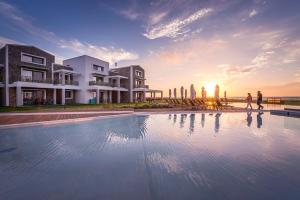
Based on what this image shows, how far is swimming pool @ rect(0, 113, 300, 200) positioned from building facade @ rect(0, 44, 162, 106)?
15.9 m

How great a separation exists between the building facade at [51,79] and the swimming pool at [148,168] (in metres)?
15.9

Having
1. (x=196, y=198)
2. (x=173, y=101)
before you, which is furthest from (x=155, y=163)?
(x=173, y=101)

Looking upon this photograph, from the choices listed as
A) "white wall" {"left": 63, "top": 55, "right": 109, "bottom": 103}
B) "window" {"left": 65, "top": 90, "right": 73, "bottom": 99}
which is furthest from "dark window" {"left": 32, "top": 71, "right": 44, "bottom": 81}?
"white wall" {"left": 63, "top": 55, "right": 109, "bottom": 103}

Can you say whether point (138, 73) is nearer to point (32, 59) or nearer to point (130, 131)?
point (32, 59)

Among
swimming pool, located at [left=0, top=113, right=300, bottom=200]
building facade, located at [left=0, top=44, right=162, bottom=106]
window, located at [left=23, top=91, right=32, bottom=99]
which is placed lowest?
swimming pool, located at [left=0, top=113, right=300, bottom=200]

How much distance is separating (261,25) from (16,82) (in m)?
26.0

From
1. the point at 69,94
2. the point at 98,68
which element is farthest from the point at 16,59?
the point at 98,68

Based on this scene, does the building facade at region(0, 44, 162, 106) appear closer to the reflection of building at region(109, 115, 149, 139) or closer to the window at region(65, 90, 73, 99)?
the window at region(65, 90, 73, 99)

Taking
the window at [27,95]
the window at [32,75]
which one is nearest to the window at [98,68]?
the window at [32,75]

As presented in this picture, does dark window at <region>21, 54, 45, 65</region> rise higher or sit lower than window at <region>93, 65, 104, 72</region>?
lower

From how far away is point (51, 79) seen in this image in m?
19.8

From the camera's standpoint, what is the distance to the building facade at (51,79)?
56.2ft

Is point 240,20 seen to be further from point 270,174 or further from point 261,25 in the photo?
point 270,174

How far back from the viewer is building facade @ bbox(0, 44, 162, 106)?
17.1 metres
